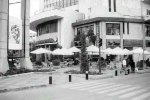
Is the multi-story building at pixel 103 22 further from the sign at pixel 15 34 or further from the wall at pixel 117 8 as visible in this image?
the sign at pixel 15 34

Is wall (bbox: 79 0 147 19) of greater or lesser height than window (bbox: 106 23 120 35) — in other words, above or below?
above

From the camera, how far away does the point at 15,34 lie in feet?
70.2

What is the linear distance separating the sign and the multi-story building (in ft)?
57.9

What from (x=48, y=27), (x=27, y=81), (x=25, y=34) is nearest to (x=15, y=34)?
(x=25, y=34)

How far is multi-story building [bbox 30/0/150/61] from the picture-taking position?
39.3m

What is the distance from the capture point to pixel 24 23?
23297mm

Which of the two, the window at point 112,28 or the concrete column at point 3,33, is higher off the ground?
the window at point 112,28

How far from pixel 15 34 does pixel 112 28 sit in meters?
22.4

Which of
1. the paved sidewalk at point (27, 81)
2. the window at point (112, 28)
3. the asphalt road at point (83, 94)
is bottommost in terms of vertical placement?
the asphalt road at point (83, 94)

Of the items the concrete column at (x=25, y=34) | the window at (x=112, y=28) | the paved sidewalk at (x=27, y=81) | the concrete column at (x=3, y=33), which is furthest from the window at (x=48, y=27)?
the paved sidewalk at (x=27, y=81)

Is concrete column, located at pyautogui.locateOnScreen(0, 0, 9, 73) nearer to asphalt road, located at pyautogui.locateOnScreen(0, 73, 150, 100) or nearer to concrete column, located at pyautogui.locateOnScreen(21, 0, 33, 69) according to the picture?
concrete column, located at pyautogui.locateOnScreen(21, 0, 33, 69)

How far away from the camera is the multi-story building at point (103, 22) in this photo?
39.3 meters

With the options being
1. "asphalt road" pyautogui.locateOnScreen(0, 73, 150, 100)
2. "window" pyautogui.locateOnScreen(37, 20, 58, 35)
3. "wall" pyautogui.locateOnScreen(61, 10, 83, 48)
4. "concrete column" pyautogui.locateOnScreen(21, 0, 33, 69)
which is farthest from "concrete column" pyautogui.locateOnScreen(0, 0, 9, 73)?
"window" pyautogui.locateOnScreen(37, 20, 58, 35)

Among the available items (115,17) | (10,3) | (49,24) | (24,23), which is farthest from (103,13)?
(10,3)
